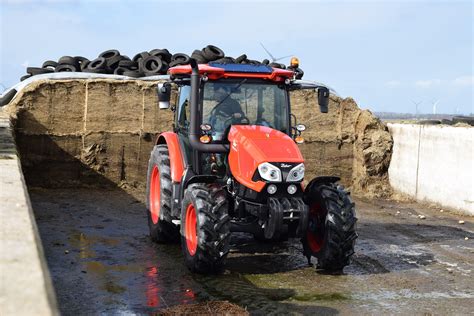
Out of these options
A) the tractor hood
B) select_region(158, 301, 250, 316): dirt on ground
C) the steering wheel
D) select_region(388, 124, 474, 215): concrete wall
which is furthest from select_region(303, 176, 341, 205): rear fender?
select_region(388, 124, 474, 215): concrete wall

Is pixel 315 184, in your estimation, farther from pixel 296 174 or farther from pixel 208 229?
pixel 208 229

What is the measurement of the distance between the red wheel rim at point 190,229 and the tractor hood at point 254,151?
2.22 feet

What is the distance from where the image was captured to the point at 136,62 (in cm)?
1669

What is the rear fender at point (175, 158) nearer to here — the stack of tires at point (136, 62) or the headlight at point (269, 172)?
the headlight at point (269, 172)

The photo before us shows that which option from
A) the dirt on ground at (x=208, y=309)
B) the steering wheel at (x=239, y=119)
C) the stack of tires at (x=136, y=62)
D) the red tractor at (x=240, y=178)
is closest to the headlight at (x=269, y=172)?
the red tractor at (x=240, y=178)

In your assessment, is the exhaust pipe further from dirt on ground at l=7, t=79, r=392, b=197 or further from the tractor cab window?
dirt on ground at l=7, t=79, r=392, b=197

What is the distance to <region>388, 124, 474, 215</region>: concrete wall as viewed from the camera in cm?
1299

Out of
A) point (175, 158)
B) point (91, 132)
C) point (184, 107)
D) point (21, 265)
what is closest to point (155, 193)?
point (175, 158)

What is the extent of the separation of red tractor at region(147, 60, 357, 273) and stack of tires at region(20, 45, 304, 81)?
675cm

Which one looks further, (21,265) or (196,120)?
(196,120)

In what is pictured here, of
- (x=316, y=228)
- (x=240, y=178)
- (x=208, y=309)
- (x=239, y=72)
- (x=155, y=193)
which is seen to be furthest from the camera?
(x=155, y=193)

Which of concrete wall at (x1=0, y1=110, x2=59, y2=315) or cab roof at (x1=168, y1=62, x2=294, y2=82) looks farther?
cab roof at (x1=168, y1=62, x2=294, y2=82)

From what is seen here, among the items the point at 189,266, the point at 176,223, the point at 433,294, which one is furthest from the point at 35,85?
the point at 433,294

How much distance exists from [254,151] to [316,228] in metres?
1.38
